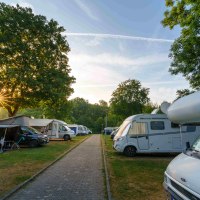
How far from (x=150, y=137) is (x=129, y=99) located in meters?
39.1

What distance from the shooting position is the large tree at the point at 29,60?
28.2 metres

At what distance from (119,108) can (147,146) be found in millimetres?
38529

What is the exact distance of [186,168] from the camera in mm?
5480

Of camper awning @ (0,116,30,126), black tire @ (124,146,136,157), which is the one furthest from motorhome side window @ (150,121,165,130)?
camper awning @ (0,116,30,126)

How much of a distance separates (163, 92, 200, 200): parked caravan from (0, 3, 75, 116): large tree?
2300cm

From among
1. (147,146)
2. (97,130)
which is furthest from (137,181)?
(97,130)

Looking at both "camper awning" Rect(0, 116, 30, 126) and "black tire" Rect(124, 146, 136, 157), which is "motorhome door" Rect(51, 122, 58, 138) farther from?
"black tire" Rect(124, 146, 136, 157)

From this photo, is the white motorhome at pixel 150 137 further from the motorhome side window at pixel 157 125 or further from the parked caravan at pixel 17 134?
the parked caravan at pixel 17 134

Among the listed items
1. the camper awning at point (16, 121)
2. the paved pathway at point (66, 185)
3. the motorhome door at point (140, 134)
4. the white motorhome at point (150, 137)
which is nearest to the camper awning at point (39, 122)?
the camper awning at point (16, 121)

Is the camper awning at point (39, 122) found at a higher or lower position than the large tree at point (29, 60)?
lower

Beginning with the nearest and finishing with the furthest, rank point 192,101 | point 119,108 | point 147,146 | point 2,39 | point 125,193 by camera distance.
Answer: point 192,101
point 125,193
point 147,146
point 2,39
point 119,108

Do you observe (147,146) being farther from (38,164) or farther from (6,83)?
(6,83)

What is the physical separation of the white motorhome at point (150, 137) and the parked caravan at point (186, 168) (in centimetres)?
1158

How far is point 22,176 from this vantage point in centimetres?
1097
